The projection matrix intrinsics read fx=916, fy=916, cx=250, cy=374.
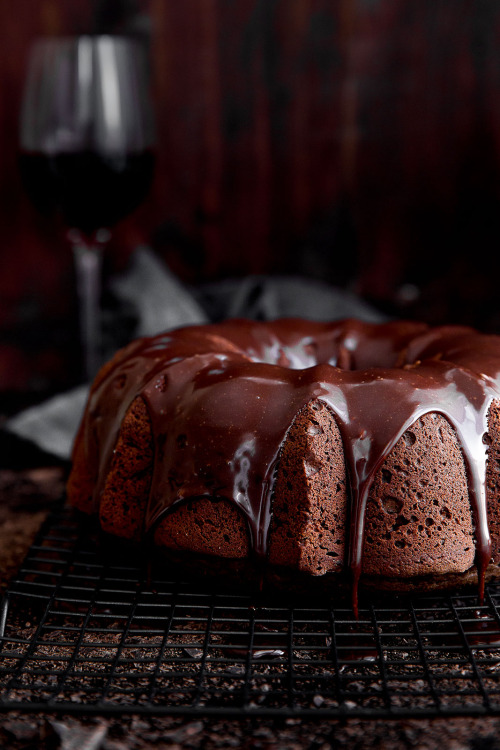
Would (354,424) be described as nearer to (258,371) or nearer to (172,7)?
(258,371)

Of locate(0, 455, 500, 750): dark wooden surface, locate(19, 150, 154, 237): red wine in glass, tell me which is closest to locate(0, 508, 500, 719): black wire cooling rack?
locate(0, 455, 500, 750): dark wooden surface

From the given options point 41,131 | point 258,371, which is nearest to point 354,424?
point 258,371

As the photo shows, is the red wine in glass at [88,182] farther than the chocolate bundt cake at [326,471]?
Yes

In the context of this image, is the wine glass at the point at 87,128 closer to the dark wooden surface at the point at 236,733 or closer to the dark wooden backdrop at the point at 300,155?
the dark wooden backdrop at the point at 300,155

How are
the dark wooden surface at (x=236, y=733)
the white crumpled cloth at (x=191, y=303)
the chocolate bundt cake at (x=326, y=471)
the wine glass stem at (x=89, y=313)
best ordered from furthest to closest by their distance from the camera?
the wine glass stem at (x=89, y=313), the white crumpled cloth at (x=191, y=303), the chocolate bundt cake at (x=326, y=471), the dark wooden surface at (x=236, y=733)

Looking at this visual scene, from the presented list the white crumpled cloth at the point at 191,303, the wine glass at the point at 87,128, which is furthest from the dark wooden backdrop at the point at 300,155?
the wine glass at the point at 87,128

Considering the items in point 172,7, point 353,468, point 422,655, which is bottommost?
point 422,655

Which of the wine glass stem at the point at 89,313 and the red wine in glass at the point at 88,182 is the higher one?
the red wine in glass at the point at 88,182
